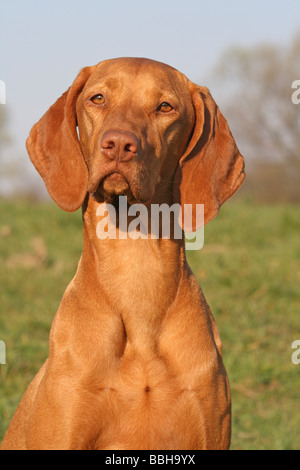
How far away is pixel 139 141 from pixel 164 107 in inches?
15.5

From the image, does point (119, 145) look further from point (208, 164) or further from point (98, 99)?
point (208, 164)

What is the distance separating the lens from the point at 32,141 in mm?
3611

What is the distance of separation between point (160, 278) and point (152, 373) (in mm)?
467

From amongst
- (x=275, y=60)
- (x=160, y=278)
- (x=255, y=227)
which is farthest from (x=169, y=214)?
(x=275, y=60)

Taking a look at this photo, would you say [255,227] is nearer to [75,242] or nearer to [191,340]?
[75,242]

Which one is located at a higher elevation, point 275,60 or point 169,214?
point 275,60

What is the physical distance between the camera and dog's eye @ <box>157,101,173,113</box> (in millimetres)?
3432
